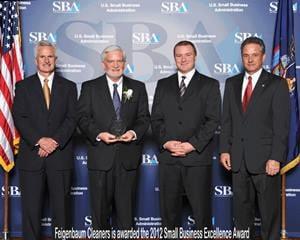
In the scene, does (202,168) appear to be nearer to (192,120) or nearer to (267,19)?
(192,120)

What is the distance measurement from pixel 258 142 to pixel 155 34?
5.52 feet

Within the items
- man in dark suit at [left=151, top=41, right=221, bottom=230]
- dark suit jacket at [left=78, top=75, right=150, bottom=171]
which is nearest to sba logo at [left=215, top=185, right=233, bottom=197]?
man in dark suit at [left=151, top=41, right=221, bottom=230]

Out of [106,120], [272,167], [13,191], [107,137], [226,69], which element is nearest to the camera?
[272,167]

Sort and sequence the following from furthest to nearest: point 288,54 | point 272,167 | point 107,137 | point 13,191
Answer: point 13,191 < point 288,54 < point 107,137 < point 272,167

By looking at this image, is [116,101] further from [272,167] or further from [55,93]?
[272,167]

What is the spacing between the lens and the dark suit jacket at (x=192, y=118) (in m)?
3.79

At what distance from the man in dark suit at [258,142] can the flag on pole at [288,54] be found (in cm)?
74

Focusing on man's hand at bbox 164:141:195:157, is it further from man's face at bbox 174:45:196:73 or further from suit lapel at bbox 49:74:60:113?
suit lapel at bbox 49:74:60:113

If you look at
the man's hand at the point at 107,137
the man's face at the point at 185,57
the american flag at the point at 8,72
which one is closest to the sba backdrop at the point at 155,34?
the american flag at the point at 8,72

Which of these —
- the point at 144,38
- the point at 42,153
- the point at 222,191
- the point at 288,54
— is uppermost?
the point at 144,38

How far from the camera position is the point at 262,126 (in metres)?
3.67

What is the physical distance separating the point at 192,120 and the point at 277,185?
31.1 inches

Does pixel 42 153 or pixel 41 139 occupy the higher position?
pixel 41 139

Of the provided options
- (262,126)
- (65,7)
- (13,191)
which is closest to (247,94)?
(262,126)
